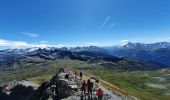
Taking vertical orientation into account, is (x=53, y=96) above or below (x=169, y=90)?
above

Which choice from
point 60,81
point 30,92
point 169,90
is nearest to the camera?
point 60,81

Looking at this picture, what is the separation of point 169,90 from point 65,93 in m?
145

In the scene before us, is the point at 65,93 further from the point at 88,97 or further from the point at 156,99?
the point at 156,99

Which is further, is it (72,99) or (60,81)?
(60,81)

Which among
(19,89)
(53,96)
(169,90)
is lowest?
(169,90)

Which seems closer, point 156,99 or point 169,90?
point 156,99

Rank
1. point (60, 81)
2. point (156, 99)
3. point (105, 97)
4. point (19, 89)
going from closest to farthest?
1. point (105, 97)
2. point (60, 81)
3. point (19, 89)
4. point (156, 99)

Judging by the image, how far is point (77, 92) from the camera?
68.6 m

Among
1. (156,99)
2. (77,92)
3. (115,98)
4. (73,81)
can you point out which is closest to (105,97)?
(115,98)

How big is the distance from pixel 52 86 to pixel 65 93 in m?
7.78

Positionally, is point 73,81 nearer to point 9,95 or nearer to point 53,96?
point 53,96

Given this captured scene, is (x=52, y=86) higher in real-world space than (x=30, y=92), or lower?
higher

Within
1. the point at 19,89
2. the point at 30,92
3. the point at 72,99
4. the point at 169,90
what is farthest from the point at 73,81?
the point at 169,90

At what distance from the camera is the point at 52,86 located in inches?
2997
